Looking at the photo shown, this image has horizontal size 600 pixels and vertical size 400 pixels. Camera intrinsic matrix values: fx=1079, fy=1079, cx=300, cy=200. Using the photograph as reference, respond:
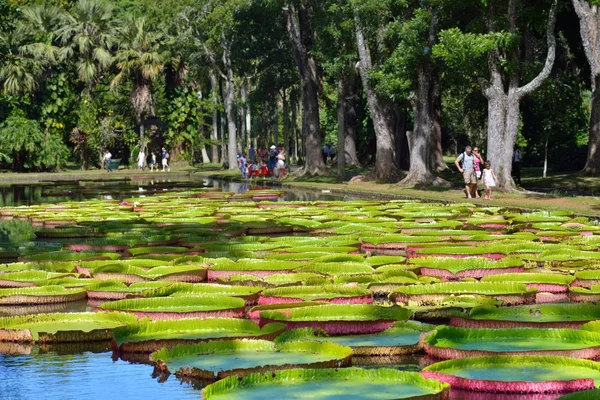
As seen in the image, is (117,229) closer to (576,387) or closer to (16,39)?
(576,387)

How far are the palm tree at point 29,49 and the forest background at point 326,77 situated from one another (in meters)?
0.10

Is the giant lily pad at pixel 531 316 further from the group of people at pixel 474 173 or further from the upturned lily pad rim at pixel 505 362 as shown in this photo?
the group of people at pixel 474 173

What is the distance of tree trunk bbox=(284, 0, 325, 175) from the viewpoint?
43.9 m

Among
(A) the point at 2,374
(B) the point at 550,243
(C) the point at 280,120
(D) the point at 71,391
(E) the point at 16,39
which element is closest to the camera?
(D) the point at 71,391

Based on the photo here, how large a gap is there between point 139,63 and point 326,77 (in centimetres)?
1239

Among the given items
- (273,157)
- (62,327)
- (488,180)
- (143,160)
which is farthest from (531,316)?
(143,160)

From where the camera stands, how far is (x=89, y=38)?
202 feet

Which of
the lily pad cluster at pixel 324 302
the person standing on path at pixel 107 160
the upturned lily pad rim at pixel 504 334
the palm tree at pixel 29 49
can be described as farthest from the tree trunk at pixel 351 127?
the upturned lily pad rim at pixel 504 334

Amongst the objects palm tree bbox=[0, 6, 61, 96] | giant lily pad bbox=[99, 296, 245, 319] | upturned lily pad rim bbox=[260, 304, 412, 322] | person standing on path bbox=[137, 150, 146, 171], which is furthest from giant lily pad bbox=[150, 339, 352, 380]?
person standing on path bbox=[137, 150, 146, 171]

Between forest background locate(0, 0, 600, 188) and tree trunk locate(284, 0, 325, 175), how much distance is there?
0.20ft

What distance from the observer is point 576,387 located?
21.2 feet

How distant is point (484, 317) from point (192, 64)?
56678 mm

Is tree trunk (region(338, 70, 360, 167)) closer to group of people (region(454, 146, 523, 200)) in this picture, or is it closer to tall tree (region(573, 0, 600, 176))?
tall tree (region(573, 0, 600, 176))

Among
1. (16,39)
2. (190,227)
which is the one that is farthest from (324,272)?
(16,39)
